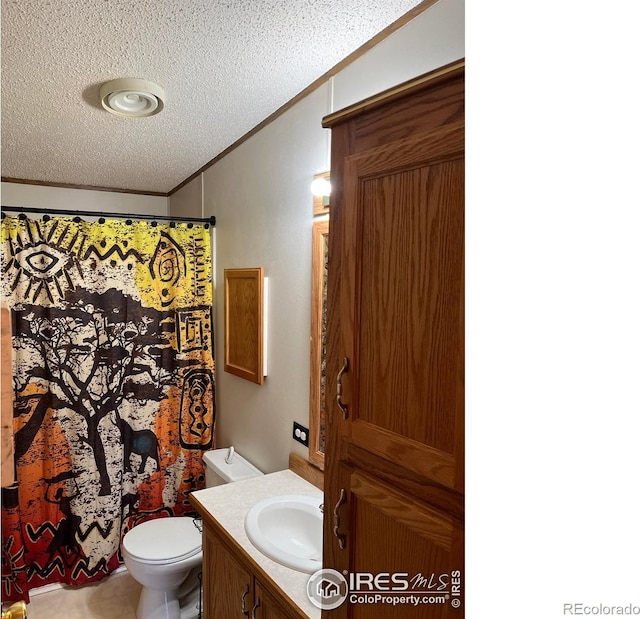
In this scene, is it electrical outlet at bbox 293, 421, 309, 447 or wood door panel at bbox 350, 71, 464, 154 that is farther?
electrical outlet at bbox 293, 421, 309, 447

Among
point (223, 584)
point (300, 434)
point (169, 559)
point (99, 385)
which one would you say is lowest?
point (169, 559)

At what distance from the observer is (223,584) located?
1674mm

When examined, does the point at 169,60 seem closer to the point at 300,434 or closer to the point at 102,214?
the point at 102,214

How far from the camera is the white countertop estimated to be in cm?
130

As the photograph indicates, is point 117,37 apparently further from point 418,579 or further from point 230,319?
point 418,579

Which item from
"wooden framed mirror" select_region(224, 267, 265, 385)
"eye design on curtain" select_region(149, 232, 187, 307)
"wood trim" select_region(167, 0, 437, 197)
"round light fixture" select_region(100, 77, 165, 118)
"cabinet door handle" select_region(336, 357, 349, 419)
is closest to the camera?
"cabinet door handle" select_region(336, 357, 349, 419)

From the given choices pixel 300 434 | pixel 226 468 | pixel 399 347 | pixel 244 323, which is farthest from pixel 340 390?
pixel 226 468

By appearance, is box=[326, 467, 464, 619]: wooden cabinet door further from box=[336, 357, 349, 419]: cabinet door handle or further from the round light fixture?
the round light fixture

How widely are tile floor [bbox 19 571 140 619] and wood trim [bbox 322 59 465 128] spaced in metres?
2.67

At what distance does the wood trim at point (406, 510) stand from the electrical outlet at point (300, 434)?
3.55 feet

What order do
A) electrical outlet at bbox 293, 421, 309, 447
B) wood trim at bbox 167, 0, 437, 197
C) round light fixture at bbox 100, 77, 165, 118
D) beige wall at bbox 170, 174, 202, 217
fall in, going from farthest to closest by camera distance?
beige wall at bbox 170, 174, 202, 217 < electrical outlet at bbox 293, 421, 309, 447 < round light fixture at bbox 100, 77, 165, 118 < wood trim at bbox 167, 0, 437, 197

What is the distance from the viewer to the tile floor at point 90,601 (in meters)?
2.43
